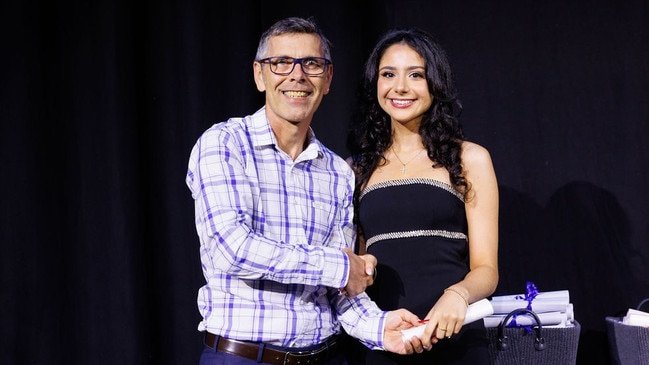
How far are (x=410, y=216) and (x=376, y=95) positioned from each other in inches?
18.5

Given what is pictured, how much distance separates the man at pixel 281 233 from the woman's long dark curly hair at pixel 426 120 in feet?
1.07

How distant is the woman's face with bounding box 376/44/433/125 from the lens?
2.40 meters

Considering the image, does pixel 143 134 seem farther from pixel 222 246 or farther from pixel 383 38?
pixel 222 246

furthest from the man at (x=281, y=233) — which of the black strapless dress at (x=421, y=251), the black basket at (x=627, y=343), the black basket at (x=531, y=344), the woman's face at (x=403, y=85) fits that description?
the black basket at (x=627, y=343)

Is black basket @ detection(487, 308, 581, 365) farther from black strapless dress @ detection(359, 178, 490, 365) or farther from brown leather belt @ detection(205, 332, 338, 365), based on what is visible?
brown leather belt @ detection(205, 332, 338, 365)

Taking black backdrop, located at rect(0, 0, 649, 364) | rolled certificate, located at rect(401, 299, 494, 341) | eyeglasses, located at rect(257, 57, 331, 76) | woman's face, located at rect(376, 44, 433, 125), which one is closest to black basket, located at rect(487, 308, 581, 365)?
black backdrop, located at rect(0, 0, 649, 364)

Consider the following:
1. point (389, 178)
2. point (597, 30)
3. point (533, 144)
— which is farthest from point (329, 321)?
point (597, 30)

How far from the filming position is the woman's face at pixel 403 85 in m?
2.40

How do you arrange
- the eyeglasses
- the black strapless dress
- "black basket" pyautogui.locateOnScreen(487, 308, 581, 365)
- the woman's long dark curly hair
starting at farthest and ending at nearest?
"black basket" pyautogui.locateOnScreen(487, 308, 581, 365), the woman's long dark curly hair, the black strapless dress, the eyeglasses

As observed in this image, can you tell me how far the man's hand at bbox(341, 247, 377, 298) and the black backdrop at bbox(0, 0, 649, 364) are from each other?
1165mm

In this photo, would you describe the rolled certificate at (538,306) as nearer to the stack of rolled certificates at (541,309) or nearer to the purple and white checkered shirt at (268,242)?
the stack of rolled certificates at (541,309)

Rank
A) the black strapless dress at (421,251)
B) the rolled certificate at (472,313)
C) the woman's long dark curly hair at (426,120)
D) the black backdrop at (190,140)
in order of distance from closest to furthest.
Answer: the rolled certificate at (472,313) < the black strapless dress at (421,251) < the woman's long dark curly hair at (426,120) < the black backdrop at (190,140)

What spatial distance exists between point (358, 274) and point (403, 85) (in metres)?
0.73

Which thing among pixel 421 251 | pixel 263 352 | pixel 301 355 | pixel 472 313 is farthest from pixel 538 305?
pixel 263 352
